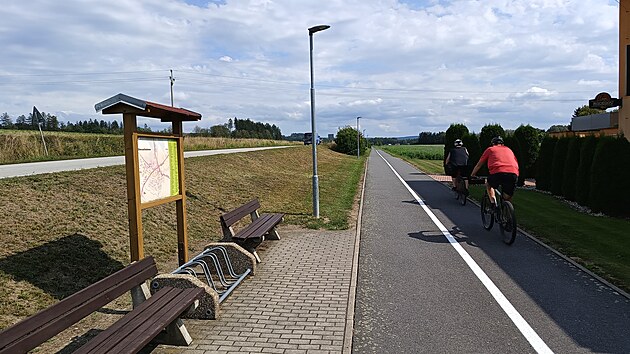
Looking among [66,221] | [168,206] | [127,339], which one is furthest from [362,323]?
[168,206]

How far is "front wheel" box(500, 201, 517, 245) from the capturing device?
27.7 feet

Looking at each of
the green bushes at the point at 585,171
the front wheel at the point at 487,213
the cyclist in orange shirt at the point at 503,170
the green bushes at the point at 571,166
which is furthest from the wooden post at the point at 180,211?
the green bushes at the point at 571,166

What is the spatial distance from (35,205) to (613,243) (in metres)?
9.28

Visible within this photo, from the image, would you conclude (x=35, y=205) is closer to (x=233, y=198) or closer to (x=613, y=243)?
(x=233, y=198)

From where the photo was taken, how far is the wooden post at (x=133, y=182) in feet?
18.5

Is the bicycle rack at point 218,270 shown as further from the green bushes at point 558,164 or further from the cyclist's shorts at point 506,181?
the green bushes at point 558,164

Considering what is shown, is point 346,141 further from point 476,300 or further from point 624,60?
point 476,300

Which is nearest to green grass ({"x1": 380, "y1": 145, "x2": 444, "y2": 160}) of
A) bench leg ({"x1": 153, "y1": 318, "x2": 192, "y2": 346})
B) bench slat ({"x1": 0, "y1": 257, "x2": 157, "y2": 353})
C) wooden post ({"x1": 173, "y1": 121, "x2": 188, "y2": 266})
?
wooden post ({"x1": 173, "y1": 121, "x2": 188, "y2": 266})

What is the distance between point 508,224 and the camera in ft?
28.2

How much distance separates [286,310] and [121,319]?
6.15 feet

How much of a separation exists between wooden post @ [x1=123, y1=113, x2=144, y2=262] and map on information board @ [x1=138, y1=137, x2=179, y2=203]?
0.18m

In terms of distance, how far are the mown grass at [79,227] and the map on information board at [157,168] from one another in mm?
1239

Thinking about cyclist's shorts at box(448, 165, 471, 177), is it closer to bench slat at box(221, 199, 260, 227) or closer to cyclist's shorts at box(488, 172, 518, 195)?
cyclist's shorts at box(488, 172, 518, 195)

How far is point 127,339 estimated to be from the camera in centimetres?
373
